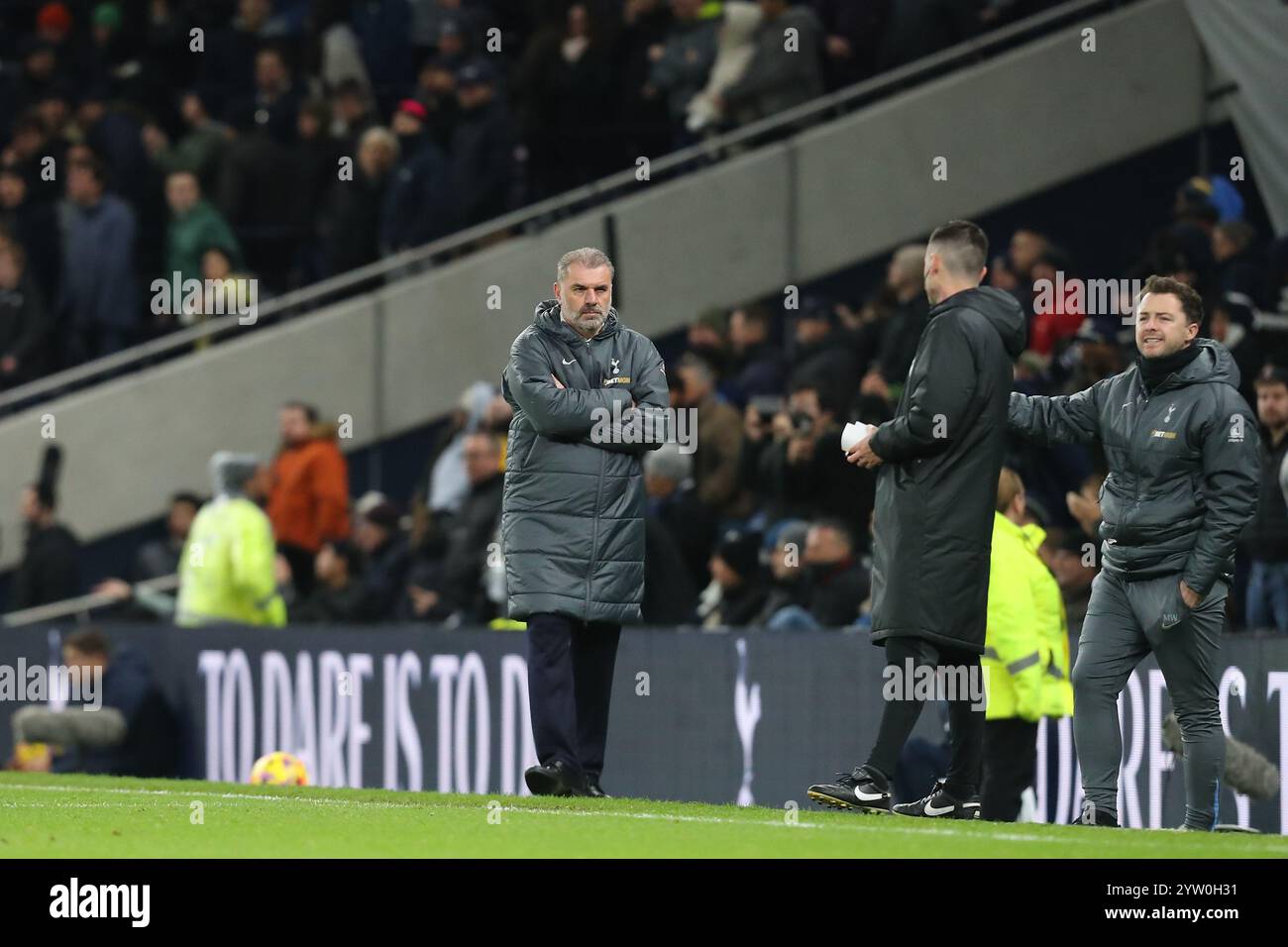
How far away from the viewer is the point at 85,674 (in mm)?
17266

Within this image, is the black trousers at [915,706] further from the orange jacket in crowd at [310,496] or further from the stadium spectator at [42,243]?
the stadium spectator at [42,243]

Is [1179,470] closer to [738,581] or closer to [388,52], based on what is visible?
[738,581]

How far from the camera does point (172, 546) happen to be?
19.9m

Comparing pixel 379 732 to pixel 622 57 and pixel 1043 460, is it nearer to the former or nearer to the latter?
pixel 1043 460

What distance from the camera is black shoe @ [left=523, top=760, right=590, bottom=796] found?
1012 cm

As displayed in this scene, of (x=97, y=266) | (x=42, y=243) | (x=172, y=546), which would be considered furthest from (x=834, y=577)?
(x=42, y=243)

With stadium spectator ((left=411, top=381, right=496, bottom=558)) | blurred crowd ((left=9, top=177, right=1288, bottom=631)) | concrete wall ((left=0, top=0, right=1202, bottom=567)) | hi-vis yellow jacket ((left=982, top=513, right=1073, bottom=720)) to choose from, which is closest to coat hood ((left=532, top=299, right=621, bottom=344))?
hi-vis yellow jacket ((left=982, top=513, right=1073, bottom=720))

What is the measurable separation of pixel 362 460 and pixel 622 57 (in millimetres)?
3757

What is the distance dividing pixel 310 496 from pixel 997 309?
1014 centimetres

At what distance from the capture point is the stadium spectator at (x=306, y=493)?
19109 mm

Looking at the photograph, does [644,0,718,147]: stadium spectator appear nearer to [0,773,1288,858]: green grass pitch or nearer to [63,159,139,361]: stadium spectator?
[63,159,139,361]: stadium spectator

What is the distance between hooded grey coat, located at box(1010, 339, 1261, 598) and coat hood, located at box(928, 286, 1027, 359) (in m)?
0.29

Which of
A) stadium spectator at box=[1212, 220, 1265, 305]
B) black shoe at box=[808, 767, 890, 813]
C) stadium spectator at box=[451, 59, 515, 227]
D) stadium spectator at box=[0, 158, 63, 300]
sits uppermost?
stadium spectator at box=[451, 59, 515, 227]
